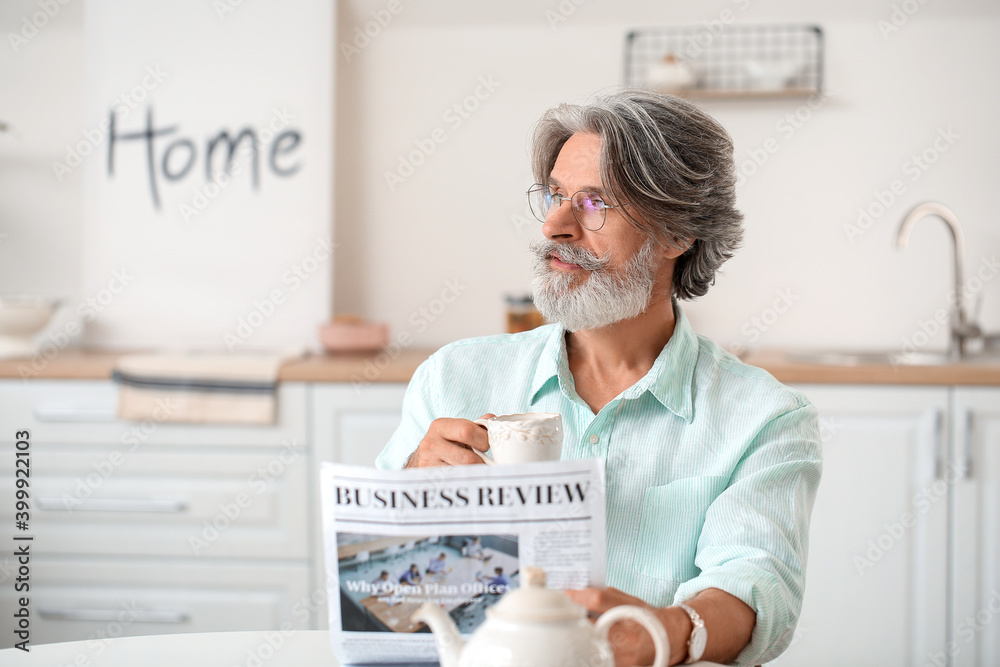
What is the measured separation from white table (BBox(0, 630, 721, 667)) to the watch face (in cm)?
2

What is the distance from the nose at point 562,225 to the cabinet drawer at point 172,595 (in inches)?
53.6

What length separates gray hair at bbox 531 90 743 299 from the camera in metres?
1.23

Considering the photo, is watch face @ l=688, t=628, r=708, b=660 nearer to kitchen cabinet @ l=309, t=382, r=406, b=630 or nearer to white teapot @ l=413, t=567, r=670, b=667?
white teapot @ l=413, t=567, r=670, b=667

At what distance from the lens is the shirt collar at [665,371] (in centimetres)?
119

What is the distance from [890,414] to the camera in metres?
2.11

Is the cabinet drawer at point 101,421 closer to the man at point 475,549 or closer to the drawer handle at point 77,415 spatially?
the drawer handle at point 77,415

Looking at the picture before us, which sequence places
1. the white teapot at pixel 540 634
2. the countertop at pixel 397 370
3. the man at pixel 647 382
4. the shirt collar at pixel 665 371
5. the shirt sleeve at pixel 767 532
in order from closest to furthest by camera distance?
the white teapot at pixel 540 634, the shirt sleeve at pixel 767 532, the man at pixel 647 382, the shirt collar at pixel 665 371, the countertop at pixel 397 370

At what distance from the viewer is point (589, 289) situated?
1228mm

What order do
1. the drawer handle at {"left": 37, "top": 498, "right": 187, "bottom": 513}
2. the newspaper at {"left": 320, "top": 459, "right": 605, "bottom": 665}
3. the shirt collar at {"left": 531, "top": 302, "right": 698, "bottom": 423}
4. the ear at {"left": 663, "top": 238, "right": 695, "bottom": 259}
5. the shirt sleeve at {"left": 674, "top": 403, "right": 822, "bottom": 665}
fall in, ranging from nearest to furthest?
the newspaper at {"left": 320, "top": 459, "right": 605, "bottom": 665} < the shirt sleeve at {"left": 674, "top": 403, "right": 822, "bottom": 665} < the shirt collar at {"left": 531, "top": 302, "right": 698, "bottom": 423} < the ear at {"left": 663, "top": 238, "right": 695, "bottom": 259} < the drawer handle at {"left": 37, "top": 498, "right": 187, "bottom": 513}

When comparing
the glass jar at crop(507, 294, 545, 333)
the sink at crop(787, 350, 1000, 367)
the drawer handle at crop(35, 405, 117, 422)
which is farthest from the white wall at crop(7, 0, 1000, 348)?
the drawer handle at crop(35, 405, 117, 422)

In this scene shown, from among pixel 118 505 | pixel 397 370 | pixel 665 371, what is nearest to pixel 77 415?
pixel 118 505

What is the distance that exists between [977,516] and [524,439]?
169 centimetres

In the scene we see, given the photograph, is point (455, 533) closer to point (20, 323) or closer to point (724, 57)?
point (20, 323)

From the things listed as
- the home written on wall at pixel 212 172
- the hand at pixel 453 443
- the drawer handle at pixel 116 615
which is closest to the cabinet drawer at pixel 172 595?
the drawer handle at pixel 116 615
